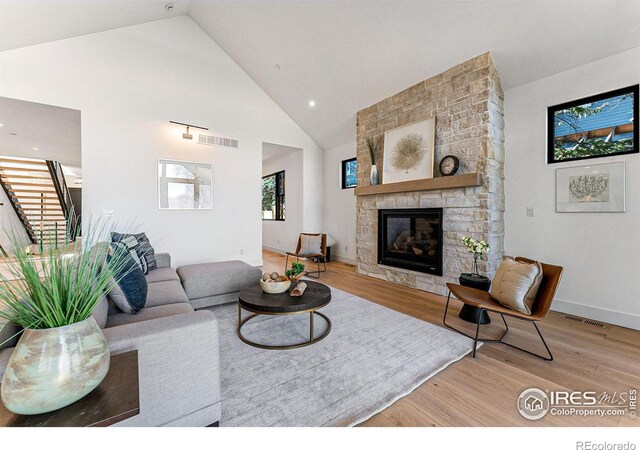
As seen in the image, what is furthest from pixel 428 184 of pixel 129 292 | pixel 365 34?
pixel 129 292

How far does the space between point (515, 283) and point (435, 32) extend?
291cm

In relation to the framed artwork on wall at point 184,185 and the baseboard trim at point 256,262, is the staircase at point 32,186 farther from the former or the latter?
the baseboard trim at point 256,262

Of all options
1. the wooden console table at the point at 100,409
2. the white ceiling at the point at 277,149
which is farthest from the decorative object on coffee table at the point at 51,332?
the white ceiling at the point at 277,149

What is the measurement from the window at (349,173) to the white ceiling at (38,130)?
467 centimetres

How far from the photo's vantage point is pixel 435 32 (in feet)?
9.91

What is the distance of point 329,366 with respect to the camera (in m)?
1.86

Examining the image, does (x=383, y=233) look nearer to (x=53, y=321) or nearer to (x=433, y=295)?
(x=433, y=295)

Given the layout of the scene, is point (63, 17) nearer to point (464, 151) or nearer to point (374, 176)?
point (374, 176)

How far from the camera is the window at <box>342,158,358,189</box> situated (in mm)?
5680

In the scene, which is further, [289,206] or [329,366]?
[289,206]

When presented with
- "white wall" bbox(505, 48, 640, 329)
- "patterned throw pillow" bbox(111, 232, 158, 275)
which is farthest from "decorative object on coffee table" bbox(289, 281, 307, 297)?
"white wall" bbox(505, 48, 640, 329)

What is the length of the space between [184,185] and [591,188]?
560 cm

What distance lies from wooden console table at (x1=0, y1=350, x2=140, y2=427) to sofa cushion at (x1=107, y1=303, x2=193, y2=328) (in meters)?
0.81
